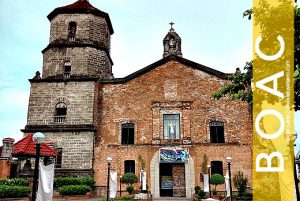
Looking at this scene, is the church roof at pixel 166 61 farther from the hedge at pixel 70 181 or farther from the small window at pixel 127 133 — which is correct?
the hedge at pixel 70 181

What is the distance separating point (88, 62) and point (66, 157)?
7557 mm

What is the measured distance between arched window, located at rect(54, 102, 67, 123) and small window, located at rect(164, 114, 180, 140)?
788cm

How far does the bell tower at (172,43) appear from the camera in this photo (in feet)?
97.3

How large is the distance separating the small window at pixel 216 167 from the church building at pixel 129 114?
7 centimetres

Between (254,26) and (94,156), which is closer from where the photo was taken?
(254,26)

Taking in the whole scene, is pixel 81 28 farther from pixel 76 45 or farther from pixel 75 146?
pixel 75 146

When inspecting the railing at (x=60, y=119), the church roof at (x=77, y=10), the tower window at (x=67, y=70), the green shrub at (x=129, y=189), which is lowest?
the green shrub at (x=129, y=189)

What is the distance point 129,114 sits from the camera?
1050 inches

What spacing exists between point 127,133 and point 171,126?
3474mm

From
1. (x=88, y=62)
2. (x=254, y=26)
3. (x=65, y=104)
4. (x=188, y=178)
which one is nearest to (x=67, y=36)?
(x=88, y=62)

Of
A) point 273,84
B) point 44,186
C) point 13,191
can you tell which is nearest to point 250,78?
point 273,84

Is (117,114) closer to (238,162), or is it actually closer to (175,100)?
(175,100)

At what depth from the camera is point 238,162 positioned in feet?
82.0

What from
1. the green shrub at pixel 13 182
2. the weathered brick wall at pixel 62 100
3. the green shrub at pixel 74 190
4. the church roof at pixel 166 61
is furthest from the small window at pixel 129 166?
the green shrub at pixel 13 182
